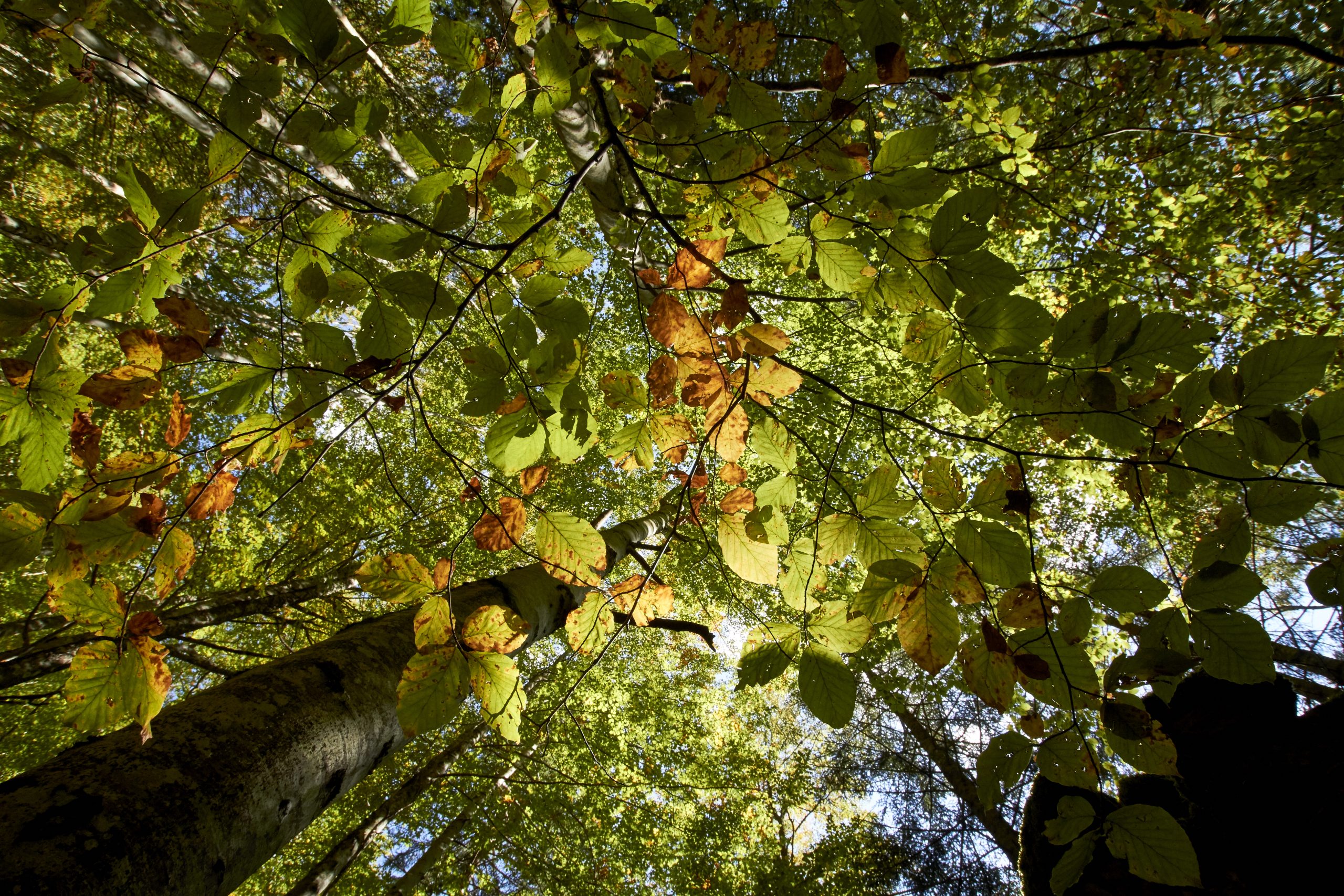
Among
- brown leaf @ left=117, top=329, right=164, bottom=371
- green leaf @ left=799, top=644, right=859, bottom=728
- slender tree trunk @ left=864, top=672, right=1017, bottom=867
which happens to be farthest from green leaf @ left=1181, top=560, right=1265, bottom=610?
slender tree trunk @ left=864, top=672, right=1017, bottom=867

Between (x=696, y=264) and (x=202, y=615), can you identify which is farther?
(x=202, y=615)

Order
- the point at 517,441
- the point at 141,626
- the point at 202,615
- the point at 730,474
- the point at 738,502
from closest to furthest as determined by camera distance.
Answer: the point at 141,626 < the point at 517,441 < the point at 738,502 < the point at 730,474 < the point at 202,615

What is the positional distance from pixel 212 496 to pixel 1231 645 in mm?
1823

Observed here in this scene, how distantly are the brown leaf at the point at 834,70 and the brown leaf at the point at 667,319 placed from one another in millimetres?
493

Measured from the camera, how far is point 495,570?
7336mm

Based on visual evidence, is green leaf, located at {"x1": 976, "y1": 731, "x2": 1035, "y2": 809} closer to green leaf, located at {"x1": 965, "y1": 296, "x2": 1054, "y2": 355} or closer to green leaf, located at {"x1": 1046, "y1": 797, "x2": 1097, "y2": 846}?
green leaf, located at {"x1": 1046, "y1": 797, "x2": 1097, "y2": 846}

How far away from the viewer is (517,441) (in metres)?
1.08

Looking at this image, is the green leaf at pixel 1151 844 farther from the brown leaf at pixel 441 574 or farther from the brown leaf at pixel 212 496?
the brown leaf at pixel 212 496

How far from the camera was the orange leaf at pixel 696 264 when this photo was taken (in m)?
1.06

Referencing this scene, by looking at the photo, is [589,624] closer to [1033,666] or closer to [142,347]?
[1033,666]

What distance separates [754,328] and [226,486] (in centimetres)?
113

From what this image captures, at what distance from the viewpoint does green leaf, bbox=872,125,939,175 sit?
912 mm

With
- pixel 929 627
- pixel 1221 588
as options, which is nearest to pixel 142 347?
pixel 929 627

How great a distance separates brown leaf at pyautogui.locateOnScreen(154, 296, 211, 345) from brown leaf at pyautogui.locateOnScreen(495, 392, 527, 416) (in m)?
0.51
